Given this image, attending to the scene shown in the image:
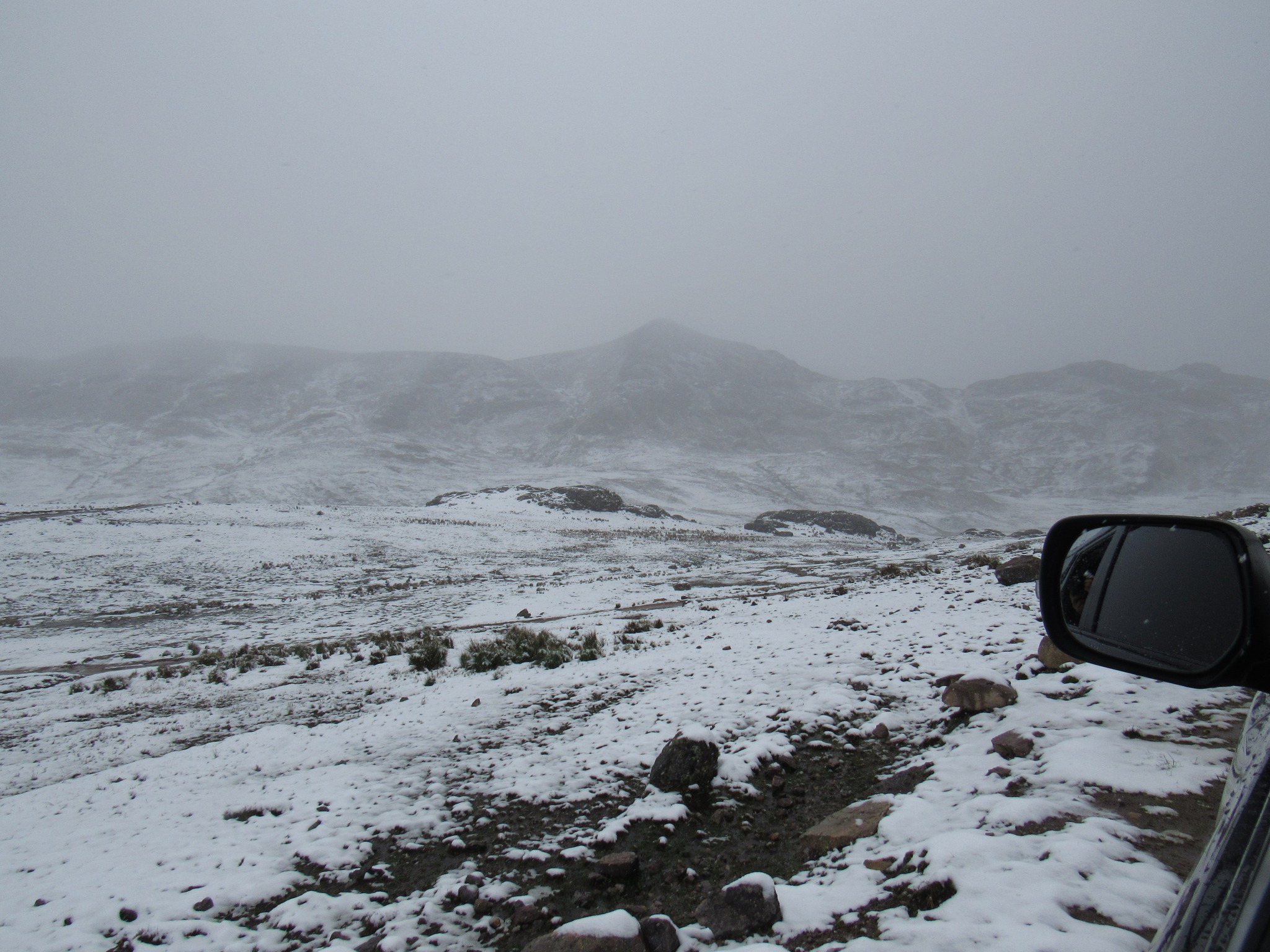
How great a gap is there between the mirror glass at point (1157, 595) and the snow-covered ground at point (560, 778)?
135 centimetres

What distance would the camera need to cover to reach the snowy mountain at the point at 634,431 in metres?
76.9

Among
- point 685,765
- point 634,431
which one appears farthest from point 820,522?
point 634,431

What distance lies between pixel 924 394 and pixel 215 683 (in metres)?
158

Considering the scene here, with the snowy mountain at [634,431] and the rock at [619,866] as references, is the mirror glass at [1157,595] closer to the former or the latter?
the rock at [619,866]

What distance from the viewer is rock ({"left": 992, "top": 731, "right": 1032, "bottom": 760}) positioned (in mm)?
4645

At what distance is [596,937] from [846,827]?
1.97 m

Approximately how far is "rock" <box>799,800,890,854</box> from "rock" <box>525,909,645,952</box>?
4.97ft

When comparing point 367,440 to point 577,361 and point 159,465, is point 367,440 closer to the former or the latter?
point 159,465

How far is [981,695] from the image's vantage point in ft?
19.2

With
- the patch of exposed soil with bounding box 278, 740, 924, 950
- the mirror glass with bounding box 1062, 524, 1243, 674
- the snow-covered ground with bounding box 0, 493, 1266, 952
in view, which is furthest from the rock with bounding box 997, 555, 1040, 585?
the mirror glass with bounding box 1062, 524, 1243, 674

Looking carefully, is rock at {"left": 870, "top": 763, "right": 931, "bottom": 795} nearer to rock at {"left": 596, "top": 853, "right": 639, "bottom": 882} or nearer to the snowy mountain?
rock at {"left": 596, "top": 853, "right": 639, "bottom": 882}

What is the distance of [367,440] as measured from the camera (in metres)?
93.1

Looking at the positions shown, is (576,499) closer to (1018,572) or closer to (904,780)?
(1018,572)

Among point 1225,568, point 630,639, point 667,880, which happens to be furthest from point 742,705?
point 1225,568
